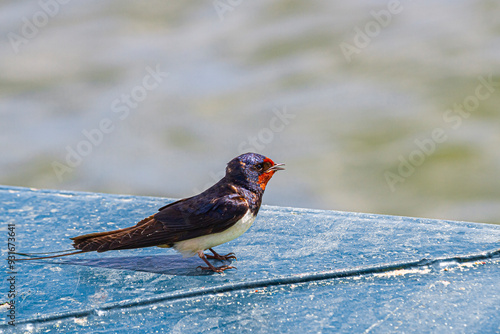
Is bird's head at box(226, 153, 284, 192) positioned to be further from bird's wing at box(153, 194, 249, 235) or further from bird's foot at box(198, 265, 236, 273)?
bird's foot at box(198, 265, 236, 273)

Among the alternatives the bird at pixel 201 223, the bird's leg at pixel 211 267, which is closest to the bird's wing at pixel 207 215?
the bird at pixel 201 223

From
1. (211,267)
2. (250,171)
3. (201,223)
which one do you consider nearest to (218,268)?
(211,267)

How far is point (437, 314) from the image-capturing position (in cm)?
237

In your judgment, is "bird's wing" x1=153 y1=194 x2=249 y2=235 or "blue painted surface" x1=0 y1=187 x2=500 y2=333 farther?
"bird's wing" x1=153 y1=194 x2=249 y2=235

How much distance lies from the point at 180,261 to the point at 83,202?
116 centimetres

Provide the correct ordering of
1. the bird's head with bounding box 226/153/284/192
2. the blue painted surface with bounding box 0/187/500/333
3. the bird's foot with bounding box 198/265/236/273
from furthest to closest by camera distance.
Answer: the bird's head with bounding box 226/153/284/192 < the bird's foot with bounding box 198/265/236/273 < the blue painted surface with bounding box 0/187/500/333

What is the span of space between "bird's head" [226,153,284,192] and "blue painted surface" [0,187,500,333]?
33cm

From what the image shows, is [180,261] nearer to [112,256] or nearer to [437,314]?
[112,256]

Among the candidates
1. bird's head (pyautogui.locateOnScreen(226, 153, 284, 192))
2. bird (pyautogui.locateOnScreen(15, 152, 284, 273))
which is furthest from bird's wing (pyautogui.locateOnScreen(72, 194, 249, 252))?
bird's head (pyautogui.locateOnScreen(226, 153, 284, 192))

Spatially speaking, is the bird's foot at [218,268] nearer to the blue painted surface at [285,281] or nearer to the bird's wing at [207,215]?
the blue painted surface at [285,281]

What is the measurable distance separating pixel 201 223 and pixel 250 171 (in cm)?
34

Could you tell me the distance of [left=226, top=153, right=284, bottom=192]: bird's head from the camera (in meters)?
3.05

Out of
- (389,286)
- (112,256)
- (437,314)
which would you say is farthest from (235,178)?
(437,314)

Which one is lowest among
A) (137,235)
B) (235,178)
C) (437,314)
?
(437,314)
